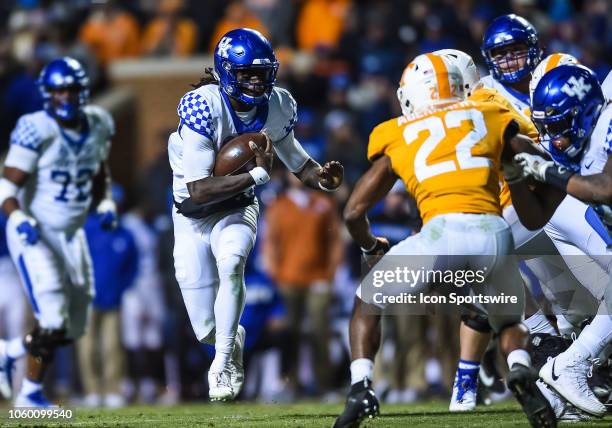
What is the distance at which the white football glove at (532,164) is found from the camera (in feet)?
18.6

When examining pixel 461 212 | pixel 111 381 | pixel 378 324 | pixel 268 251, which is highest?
pixel 461 212

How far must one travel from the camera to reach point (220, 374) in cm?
662

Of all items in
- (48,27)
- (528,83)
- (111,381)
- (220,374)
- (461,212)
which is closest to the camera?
(461,212)

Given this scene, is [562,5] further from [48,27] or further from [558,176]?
[558,176]

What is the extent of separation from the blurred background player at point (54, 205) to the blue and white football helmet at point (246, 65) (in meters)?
2.01

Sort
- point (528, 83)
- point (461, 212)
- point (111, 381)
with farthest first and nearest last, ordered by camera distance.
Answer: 1. point (111, 381)
2. point (528, 83)
3. point (461, 212)

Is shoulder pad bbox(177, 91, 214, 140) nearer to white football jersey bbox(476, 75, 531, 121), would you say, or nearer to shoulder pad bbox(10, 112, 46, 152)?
white football jersey bbox(476, 75, 531, 121)

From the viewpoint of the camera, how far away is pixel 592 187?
5668 millimetres

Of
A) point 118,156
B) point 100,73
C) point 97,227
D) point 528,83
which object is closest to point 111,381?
point 97,227

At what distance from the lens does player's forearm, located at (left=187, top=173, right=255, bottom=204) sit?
6.66 metres

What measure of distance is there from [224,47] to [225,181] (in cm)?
81

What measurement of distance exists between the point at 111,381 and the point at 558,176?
21.3ft

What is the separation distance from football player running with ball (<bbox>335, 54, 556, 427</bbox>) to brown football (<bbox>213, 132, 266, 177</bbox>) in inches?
48.2

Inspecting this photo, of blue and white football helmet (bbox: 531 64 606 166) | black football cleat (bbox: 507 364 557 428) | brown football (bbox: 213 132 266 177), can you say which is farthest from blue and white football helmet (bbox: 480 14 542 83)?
black football cleat (bbox: 507 364 557 428)
